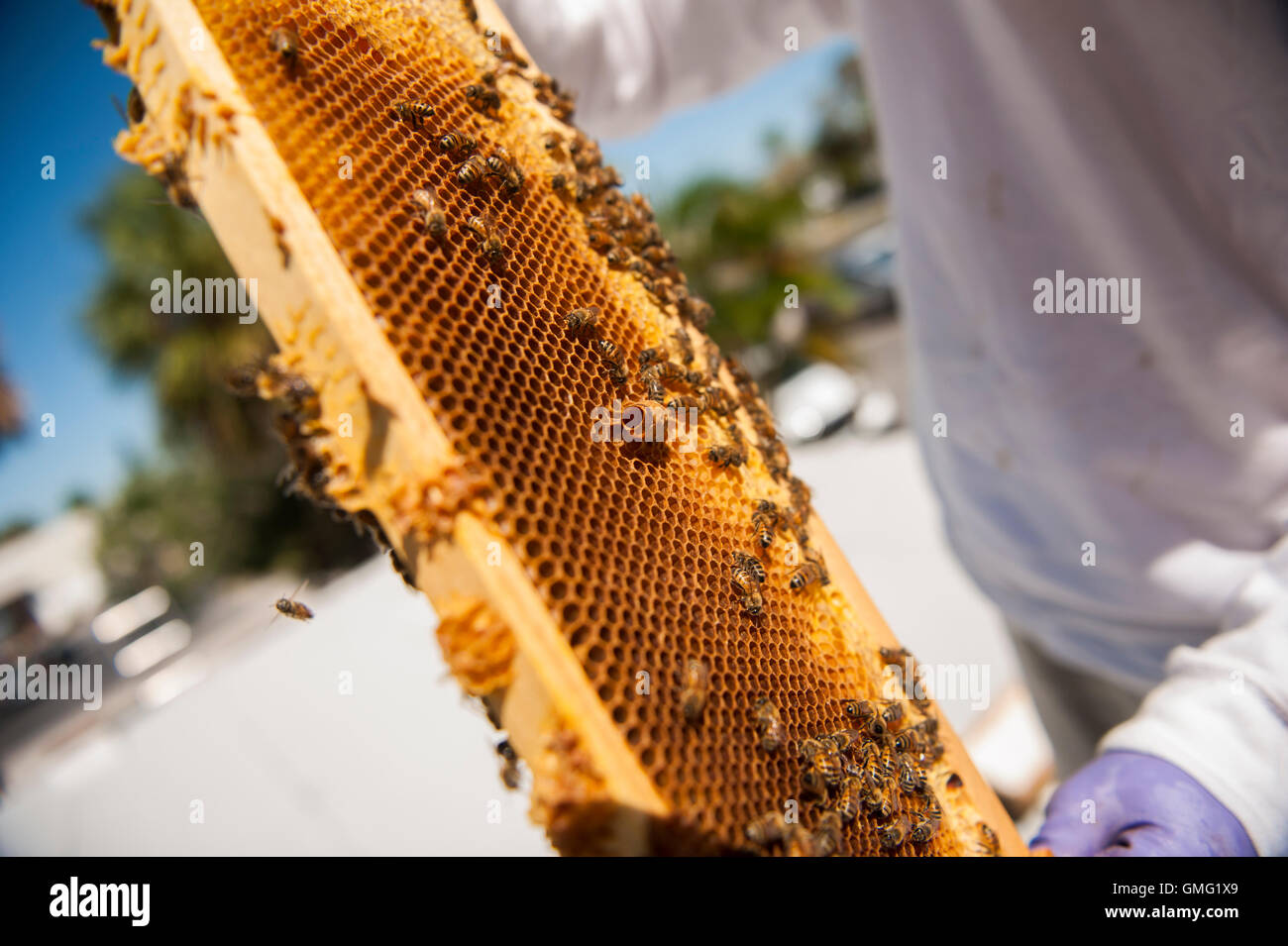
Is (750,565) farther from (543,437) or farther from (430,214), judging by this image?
(430,214)

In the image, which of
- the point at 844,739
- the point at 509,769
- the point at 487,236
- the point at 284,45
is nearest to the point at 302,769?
the point at 509,769

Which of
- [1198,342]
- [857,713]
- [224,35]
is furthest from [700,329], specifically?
[1198,342]

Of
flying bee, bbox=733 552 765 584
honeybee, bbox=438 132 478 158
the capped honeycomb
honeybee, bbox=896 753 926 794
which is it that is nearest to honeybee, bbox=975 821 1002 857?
the capped honeycomb

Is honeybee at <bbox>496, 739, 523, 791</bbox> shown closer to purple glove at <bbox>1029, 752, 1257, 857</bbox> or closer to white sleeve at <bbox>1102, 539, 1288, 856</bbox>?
purple glove at <bbox>1029, 752, 1257, 857</bbox>

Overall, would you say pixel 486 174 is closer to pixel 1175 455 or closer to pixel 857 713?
pixel 857 713

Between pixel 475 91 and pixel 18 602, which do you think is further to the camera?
pixel 18 602
